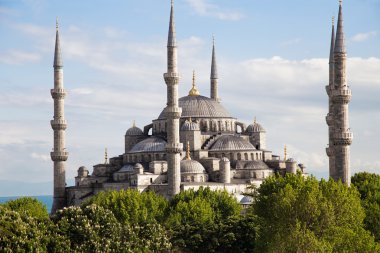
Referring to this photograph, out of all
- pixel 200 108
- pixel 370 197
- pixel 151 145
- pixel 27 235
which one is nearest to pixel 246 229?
pixel 370 197

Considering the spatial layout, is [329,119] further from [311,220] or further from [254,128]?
[311,220]

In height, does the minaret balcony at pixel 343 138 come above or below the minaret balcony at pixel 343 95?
below

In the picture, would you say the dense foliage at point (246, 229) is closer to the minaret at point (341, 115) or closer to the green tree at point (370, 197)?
the green tree at point (370, 197)

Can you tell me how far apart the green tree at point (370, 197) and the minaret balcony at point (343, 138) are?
366cm

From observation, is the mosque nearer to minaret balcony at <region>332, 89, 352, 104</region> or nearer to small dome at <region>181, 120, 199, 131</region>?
small dome at <region>181, 120, 199, 131</region>

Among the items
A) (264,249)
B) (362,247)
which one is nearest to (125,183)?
(264,249)

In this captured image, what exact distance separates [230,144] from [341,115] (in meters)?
26.5

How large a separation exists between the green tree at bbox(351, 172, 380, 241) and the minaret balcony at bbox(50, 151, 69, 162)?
87.3 feet

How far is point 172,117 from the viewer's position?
77750 millimetres

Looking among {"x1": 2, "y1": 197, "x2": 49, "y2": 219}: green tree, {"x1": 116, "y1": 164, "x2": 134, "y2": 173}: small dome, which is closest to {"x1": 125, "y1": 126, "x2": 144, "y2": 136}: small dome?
{"x1": 116, "y1": 164, "x2": 134, "y2": 173}: small dome

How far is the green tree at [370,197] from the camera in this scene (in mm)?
57859

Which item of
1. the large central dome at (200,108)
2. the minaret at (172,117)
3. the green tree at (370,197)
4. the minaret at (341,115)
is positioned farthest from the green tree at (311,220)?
the large central dome at (200,108)

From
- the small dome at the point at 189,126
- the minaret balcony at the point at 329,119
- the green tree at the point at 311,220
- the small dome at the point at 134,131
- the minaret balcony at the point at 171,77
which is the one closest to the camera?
the green tree at the point at 311,220

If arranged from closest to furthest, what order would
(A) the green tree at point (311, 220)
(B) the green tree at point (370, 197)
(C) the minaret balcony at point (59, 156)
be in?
(A) the green tree at point (311, 220) → (B) the green tree at point (370, 197) → (C) the minaret balcony at point (59, 156)
